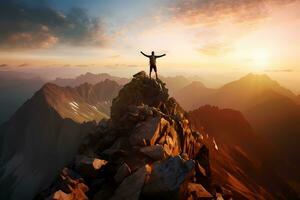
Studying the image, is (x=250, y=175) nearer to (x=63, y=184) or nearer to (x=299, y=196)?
(x=299, y=196)

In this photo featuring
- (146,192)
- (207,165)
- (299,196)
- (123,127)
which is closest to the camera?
(146,192)

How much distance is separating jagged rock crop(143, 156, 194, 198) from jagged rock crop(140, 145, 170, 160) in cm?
228

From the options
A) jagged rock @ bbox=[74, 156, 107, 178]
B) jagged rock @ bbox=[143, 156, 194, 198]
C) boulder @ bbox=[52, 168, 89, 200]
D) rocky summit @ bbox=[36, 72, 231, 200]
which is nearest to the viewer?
boulder @ bbox=[52, 168, 89, 200]

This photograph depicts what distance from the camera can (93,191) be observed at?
60.2 feet

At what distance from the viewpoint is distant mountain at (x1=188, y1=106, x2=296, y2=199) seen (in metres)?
102

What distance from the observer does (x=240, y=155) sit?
13400cm

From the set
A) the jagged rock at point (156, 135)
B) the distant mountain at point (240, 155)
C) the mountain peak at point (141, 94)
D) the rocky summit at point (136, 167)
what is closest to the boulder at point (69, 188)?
the rocky summit at point (136, 167)

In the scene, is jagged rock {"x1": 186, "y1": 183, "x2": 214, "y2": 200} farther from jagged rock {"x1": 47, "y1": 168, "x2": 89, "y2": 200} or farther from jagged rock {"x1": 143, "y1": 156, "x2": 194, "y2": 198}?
jagged rock {"x1": 47, "y1": 168, "x2": 89, "y2": 200}

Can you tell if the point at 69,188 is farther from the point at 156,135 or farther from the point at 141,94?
the point at 141,94

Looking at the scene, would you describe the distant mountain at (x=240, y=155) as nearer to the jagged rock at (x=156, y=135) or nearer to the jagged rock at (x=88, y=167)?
the jagged rock at (x=156, y=135)

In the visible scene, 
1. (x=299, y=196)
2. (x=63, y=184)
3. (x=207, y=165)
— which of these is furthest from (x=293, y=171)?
(x=63, y=184)

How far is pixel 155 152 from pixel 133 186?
478cm

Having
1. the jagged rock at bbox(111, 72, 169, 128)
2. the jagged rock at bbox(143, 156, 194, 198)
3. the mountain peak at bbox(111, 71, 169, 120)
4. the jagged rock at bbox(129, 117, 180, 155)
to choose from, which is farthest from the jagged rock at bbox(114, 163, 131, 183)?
the mountain peak at bbox(111, 71, 169, 120)

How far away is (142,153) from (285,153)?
18638cm
